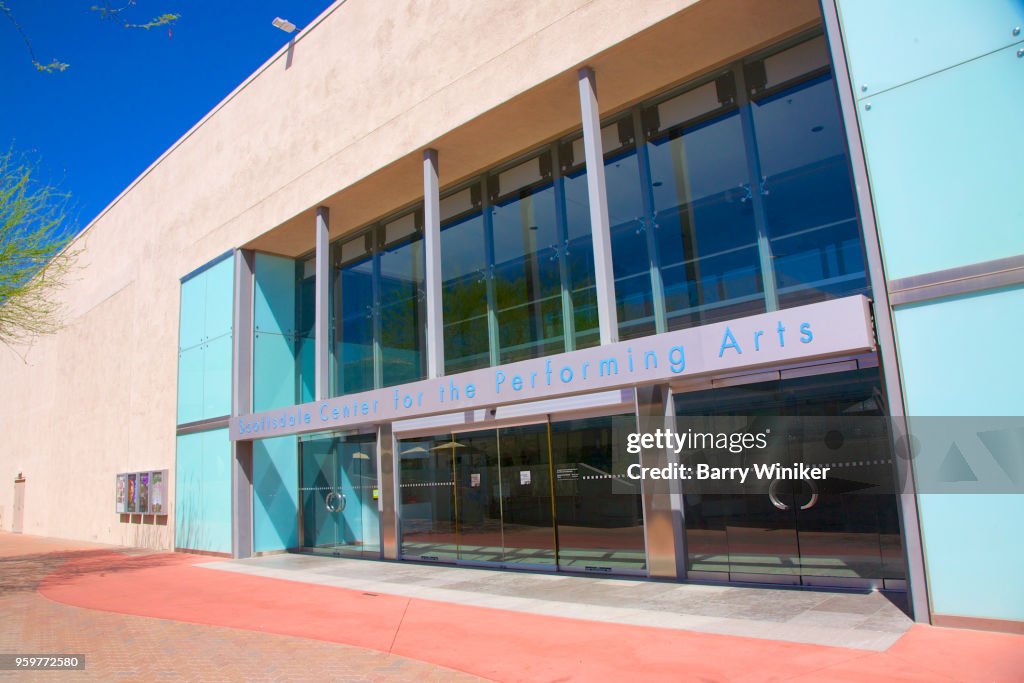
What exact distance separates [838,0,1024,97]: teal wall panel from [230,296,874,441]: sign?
2662 mm

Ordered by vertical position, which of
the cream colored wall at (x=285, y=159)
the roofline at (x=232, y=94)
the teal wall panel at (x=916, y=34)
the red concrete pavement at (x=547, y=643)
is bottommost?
the red concrete pavement at (x=547, y=643)

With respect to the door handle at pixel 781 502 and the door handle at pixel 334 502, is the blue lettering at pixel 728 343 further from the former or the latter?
the door handle at pixel 334 502

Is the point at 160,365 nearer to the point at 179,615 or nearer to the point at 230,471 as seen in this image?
the point at 230,471

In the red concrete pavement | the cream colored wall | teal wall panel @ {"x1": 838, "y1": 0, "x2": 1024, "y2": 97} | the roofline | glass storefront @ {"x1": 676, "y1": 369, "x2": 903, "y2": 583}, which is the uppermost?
the roofline

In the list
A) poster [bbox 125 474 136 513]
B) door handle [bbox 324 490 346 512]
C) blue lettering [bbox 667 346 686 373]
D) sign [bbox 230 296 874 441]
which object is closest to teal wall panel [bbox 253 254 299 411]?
door handle [bbox 324 490 346 512]

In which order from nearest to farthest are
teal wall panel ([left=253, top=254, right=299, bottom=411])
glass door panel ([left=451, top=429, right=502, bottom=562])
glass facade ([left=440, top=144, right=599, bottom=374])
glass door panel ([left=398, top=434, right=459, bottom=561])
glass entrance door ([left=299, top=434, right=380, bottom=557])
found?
1. glass facade ([left=440, top=144, right=599, bottom=374])
2. glass door panel ([left=451, top=429, right=502, bottom=562])
3. glass door panel ([left=398, top=434, right=459, bottom=561])
4. glass entrance door ([left=299, top=434, right=380, bottom=557])
5. teal wall panel ([left=253, top=254, right=299, bottom=411])

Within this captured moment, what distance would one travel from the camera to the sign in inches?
305

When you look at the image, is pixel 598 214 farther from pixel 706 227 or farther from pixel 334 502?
pixel 334 502

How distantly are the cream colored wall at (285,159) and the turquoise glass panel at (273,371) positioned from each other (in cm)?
280

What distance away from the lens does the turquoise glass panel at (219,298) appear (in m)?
19.1

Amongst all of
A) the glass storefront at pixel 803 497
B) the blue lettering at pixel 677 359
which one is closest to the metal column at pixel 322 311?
the glass storefront at pixel 803 497

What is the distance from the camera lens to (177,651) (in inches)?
313

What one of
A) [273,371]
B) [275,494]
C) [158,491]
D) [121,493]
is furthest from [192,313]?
[121,493]

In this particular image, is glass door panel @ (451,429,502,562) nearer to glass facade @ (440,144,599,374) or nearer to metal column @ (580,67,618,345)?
glass facade @ (440,144,599,374)
